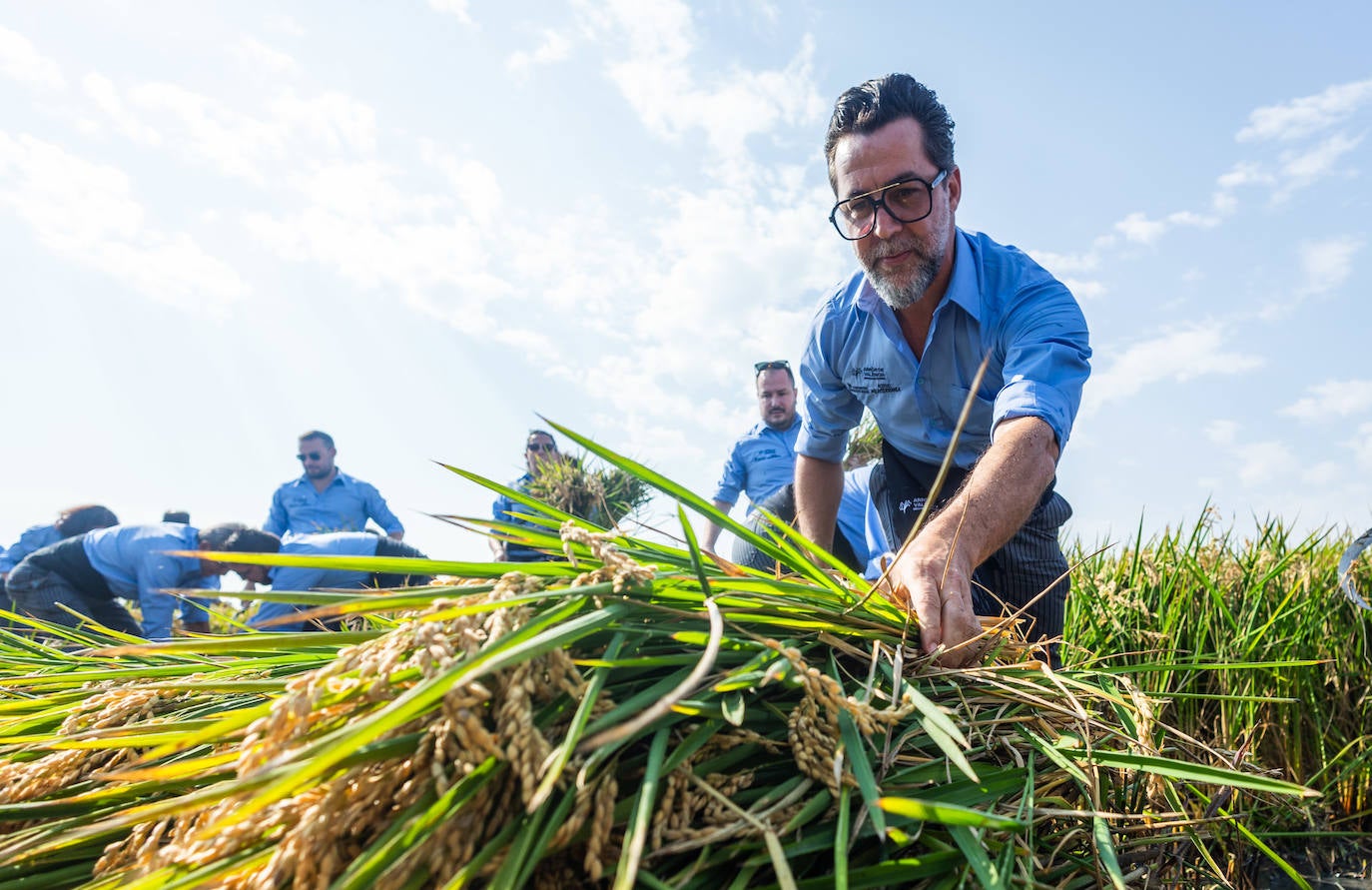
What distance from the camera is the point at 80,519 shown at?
299 inches

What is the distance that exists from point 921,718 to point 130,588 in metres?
7.03

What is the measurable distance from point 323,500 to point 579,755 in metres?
8.27

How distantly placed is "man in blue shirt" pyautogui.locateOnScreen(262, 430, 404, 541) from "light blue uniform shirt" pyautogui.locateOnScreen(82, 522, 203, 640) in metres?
1.85

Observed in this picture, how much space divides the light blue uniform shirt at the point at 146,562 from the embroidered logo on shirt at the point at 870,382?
513 centimetres

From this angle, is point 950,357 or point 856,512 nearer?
point 950,357

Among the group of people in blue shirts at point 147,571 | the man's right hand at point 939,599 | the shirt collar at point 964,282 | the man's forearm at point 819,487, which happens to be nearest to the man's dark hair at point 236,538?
the group of people in blue shirts at point 147,571

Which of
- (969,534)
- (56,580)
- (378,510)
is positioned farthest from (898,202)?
(378,510)

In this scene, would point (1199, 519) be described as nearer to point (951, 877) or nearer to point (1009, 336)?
point (1009, 336)

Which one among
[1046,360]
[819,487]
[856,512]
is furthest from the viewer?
[856,512]

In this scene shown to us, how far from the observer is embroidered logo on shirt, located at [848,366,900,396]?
117 inches

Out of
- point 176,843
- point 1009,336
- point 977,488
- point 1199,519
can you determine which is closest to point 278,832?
point 176,843

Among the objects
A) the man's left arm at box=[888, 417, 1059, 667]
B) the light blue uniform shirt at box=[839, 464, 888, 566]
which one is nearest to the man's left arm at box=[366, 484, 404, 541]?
the light blue uniform shirt at box=[839, 464, 888, 566]

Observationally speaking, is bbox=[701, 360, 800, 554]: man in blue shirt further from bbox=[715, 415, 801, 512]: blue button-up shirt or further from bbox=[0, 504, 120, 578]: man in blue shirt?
bbox=[0, 504, 120, 578]: man in blue shirt

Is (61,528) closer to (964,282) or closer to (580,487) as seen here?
(580,487)
